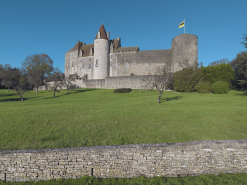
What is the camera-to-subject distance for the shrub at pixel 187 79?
2776 centimetres

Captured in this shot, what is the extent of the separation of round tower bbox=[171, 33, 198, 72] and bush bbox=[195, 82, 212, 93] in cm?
1107

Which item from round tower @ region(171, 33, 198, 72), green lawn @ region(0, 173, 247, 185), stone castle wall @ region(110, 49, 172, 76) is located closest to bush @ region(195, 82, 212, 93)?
round tower @ region(171, 33, 198, 72)

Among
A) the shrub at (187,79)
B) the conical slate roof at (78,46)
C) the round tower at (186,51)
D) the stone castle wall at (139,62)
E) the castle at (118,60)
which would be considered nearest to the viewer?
the shrub at (187,79)

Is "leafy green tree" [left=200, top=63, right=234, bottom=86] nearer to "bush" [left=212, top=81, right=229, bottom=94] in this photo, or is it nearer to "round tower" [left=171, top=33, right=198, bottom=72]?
"bush" [left=212, top=81, right=229, bottom=94]

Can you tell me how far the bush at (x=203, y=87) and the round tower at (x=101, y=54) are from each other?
27.5 m

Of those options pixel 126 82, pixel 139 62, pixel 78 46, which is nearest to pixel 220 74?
pixel 126 82

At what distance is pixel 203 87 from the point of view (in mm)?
25953

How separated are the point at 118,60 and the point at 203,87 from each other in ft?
90.7

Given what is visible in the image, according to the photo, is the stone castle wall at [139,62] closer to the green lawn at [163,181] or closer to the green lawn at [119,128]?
the green lawn at [119,128]

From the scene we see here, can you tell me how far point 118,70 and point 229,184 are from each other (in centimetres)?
4389

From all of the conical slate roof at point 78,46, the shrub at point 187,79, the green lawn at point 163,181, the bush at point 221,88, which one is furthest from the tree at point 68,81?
the green lawn at point 163,181

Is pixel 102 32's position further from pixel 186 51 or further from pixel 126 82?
pixel 186 51

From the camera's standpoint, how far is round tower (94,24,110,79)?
152ft

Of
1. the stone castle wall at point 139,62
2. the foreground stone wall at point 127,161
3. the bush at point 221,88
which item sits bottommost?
the foreground stone wall at point 127,161
